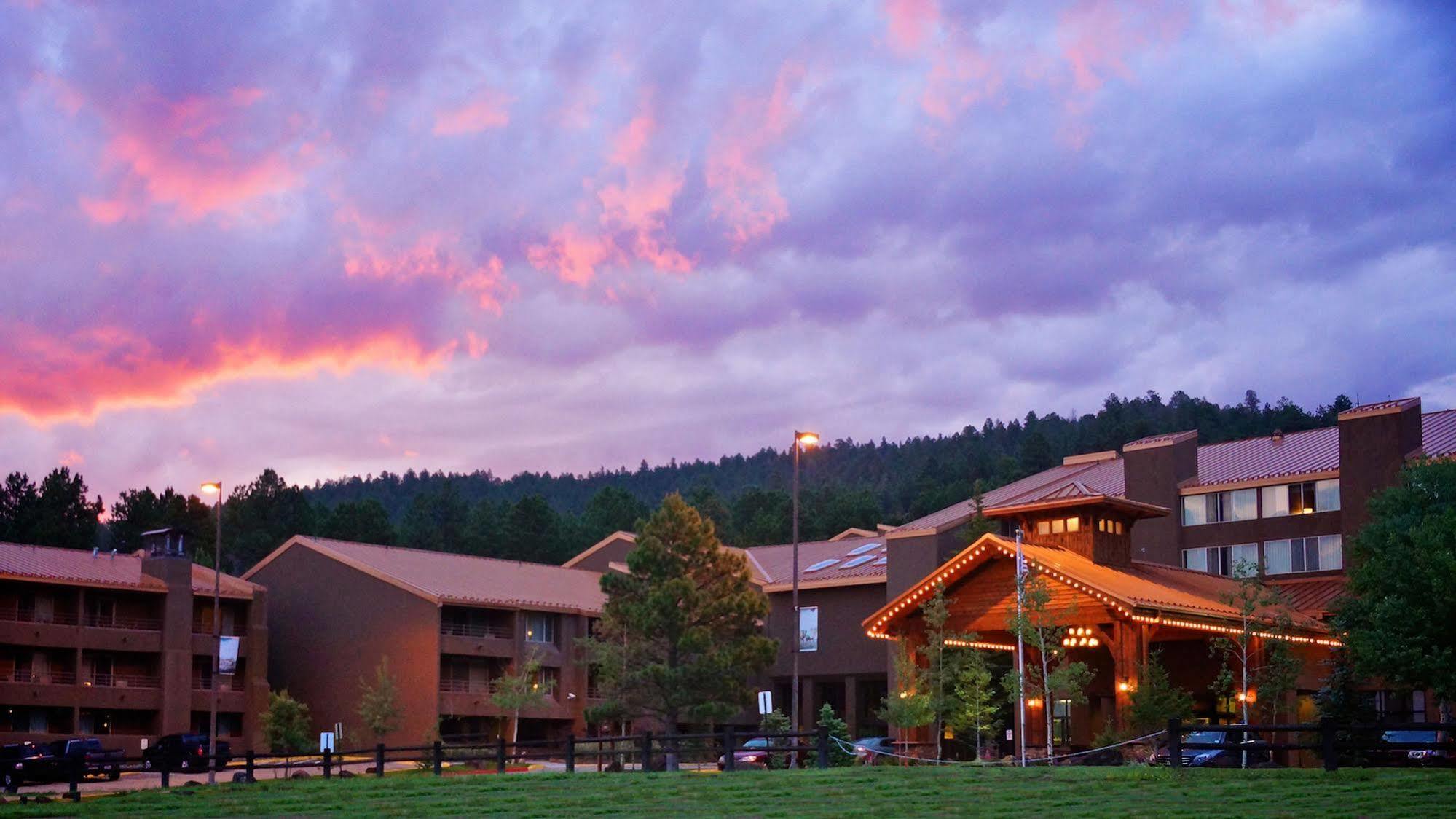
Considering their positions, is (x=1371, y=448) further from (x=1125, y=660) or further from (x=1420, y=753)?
(x=1420, y=753)

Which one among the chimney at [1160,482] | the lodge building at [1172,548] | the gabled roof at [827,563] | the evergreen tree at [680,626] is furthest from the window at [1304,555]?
the evergreen tree at [680,626]

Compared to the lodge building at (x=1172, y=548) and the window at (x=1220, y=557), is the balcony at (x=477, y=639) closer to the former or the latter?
the lodge building at (x=1172, y=548)

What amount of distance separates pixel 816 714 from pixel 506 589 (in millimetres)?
16604

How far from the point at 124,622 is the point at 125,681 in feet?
8.89

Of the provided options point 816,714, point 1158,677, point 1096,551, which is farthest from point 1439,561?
point 816,714

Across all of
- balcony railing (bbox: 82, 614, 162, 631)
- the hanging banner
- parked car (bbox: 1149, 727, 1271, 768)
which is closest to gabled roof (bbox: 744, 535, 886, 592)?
the hanging banner

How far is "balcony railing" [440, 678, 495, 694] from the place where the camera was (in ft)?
245

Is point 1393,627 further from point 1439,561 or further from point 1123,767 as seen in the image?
point 1123,767

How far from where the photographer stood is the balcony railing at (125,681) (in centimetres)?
7344

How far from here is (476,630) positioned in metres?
76.4

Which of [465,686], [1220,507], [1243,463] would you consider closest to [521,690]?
[465,686]

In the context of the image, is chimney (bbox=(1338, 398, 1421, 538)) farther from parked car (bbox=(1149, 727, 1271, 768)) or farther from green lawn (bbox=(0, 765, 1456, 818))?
green lawn (bbox=(0, 765, 1456, 818))

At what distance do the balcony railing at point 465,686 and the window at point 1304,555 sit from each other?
34275mm

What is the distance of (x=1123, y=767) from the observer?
31734mm
